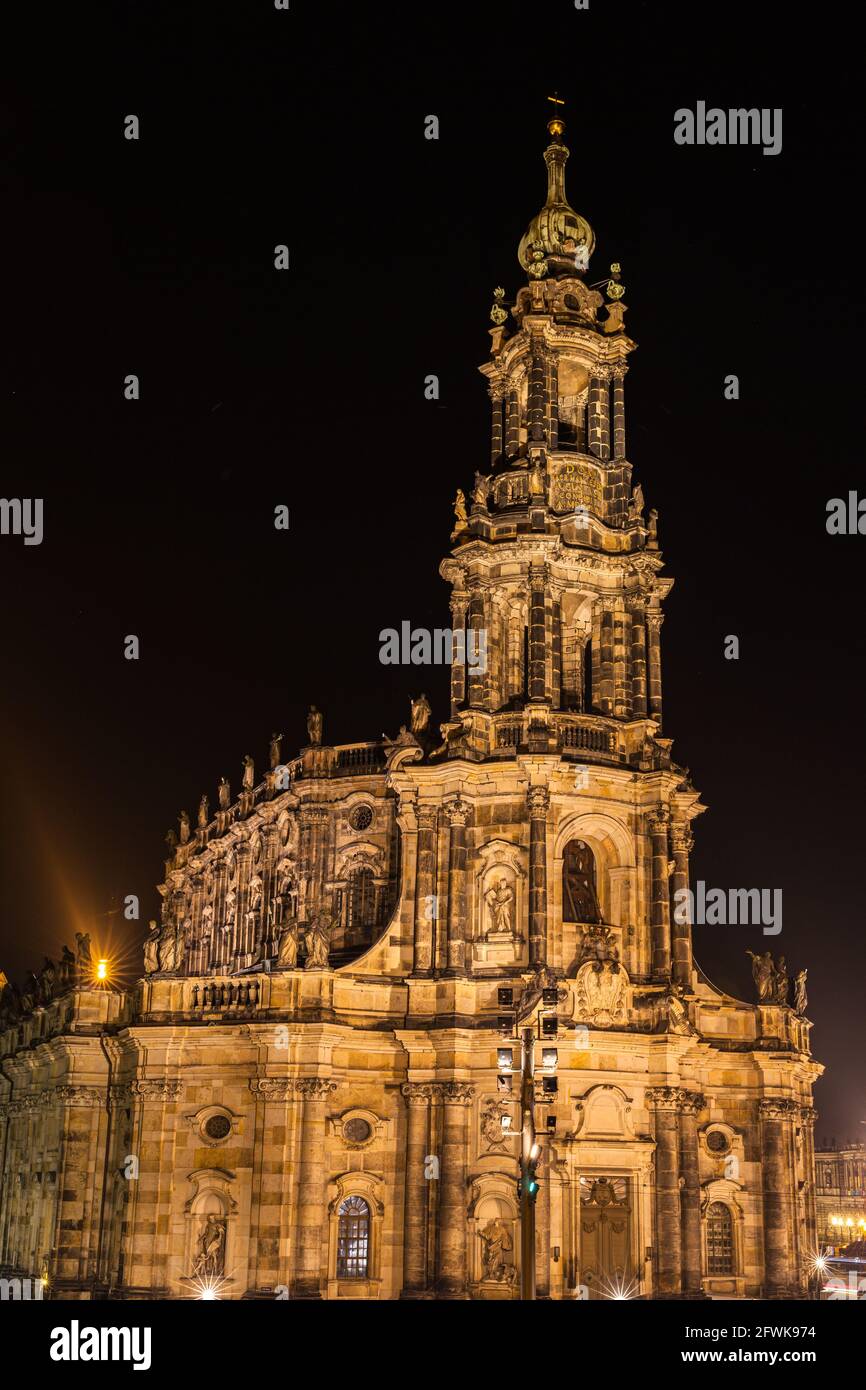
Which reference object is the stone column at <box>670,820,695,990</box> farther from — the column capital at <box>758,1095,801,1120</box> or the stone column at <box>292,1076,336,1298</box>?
the stone column at <box>292,1076,336,1298</box>

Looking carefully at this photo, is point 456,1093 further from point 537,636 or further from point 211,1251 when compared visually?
point 537,636

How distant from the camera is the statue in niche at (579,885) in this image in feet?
174

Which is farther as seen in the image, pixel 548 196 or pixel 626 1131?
pixel 548 196

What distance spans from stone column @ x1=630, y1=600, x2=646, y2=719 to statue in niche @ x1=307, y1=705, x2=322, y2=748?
12114 mm

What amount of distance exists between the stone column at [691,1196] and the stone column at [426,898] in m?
9.54

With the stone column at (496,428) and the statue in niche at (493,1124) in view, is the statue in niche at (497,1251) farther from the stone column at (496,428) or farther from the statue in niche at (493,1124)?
the stone column at (496,428)

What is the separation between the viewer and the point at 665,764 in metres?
54.0

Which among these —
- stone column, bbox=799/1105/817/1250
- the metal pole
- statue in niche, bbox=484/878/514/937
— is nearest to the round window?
statue in niche, bbox=484/878/514/937

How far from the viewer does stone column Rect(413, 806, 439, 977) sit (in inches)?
2023

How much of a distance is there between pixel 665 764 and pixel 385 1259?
18.5 metres

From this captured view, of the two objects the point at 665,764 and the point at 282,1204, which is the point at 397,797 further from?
the point at 282,1204

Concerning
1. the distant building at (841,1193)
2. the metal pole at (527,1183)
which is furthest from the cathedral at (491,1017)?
the distant building at (841,1193)
